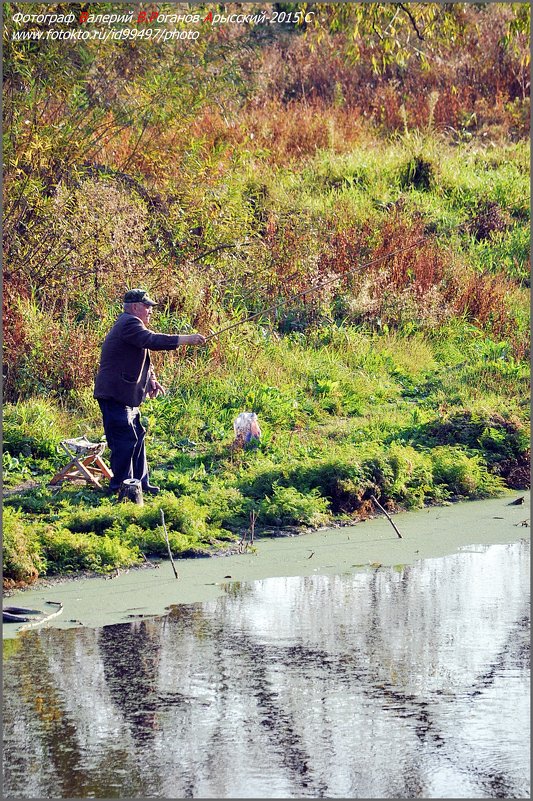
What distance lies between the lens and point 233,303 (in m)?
14.0

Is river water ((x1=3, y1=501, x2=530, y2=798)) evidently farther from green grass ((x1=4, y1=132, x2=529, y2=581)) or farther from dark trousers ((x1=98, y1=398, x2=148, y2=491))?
dark trousers ((x1=98, y1=398, x2=148, y2=491))

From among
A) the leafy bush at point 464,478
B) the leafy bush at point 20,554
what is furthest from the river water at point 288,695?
the leafy bush at point 464,478

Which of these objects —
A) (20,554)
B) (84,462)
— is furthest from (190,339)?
(20,554)

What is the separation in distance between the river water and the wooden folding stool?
193 cm

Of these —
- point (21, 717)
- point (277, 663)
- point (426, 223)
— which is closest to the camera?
point (21, 717)

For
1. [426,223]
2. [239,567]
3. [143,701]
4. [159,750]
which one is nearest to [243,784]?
[159,750]

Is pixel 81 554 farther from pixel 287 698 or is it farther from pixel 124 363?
pixel 287 698

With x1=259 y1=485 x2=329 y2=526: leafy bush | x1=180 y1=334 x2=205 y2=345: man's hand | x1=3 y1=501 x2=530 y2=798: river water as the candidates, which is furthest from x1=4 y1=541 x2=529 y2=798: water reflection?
x1=180 y1=334 x2=205 y2=345: man's hand

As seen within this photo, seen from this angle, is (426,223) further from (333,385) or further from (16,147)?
(16,147)

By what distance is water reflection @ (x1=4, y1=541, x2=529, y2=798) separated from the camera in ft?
17.3

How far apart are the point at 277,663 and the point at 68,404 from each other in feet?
18.3

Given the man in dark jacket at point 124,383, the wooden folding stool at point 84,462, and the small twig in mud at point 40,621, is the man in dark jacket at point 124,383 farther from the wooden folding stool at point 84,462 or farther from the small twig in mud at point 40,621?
the small twig in mud at point 40,621

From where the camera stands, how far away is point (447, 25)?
10867 millimetres

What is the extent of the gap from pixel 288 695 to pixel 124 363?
4025 millimetres
